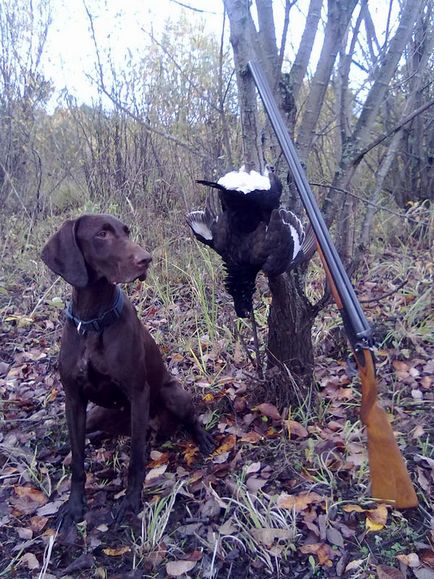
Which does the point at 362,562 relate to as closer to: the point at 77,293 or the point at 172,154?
the point at 77,293

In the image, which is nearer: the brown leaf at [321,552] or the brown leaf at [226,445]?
the brown leaf at [321,552]

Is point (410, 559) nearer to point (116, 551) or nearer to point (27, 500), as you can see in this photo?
point (116, 551)

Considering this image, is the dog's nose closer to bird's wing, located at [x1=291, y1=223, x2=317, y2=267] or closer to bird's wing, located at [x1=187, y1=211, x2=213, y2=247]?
bird's wing, located at [x1=187, y1=211, x2=213, y2=247]

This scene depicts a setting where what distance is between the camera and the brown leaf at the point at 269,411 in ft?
10.5

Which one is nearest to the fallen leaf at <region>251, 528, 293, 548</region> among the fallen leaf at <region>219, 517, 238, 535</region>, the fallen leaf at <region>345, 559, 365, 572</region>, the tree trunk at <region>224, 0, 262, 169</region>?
the fallen leaf at <region>219, 517, 238, 535</region>

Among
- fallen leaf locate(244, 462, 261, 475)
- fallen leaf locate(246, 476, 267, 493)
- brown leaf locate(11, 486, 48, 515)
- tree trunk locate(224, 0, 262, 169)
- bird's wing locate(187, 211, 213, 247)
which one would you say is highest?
tree trunk locate(224, 0, 262, 169)

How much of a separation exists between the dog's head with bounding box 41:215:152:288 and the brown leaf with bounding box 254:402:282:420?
112 centimetres

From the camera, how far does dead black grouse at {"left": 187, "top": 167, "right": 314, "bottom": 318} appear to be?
245 centimetres

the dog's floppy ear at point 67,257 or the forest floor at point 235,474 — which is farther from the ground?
the dog's floppy ear at point 67,257

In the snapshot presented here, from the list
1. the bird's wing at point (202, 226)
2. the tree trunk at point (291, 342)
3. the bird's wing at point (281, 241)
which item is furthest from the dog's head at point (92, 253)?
the tree trunk at point (291, 342)

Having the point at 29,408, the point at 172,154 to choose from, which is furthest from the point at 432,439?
the point at 172,154

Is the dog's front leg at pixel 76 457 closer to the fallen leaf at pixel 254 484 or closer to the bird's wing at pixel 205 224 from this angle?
the fallen leaf at pixel 254 484

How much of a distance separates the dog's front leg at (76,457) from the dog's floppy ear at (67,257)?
0.61 m

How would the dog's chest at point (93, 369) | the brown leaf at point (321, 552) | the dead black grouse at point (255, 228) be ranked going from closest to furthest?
the brown leaf at point (321, 552)
the dead black grouse at point (255, 228)
the dog's chest at point (93, 369)
